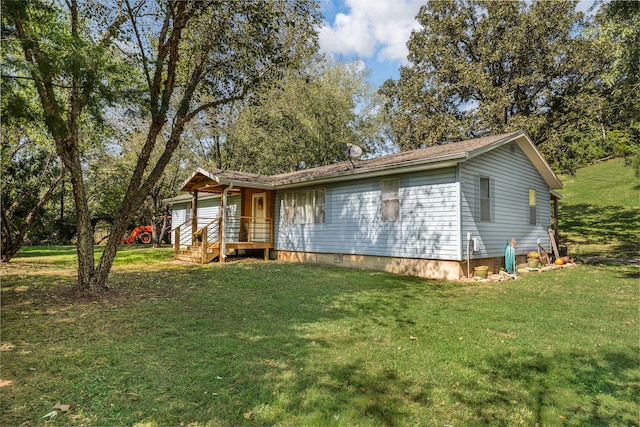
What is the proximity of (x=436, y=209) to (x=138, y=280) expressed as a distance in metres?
7.76

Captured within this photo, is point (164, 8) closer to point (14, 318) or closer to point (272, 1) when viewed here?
point (272, 1)

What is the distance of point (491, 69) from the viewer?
57.8 ft

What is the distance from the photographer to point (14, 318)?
16.5 ft

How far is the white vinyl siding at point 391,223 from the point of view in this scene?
29.8 feet

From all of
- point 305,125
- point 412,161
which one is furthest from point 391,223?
point 305,125

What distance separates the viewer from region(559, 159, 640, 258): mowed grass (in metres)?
16.3

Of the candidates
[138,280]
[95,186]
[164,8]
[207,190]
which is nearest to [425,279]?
[138,280]

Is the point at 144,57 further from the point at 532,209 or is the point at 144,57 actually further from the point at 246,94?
the point at 532,209

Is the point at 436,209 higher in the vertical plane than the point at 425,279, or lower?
higher

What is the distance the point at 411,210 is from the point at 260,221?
7245 millimetres

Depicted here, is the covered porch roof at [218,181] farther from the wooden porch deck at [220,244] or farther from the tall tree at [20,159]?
the tall tree at [20,159]

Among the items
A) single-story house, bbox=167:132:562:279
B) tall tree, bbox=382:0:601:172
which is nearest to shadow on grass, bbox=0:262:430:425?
single-story house, bbox=167:132:562:279

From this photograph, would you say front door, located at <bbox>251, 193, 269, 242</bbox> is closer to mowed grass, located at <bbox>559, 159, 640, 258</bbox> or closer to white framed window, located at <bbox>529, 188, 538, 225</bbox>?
white framed window, located at <bbox>529, 188, 538, 225</bbox>

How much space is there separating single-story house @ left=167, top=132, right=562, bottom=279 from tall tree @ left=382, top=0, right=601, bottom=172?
219 inches
